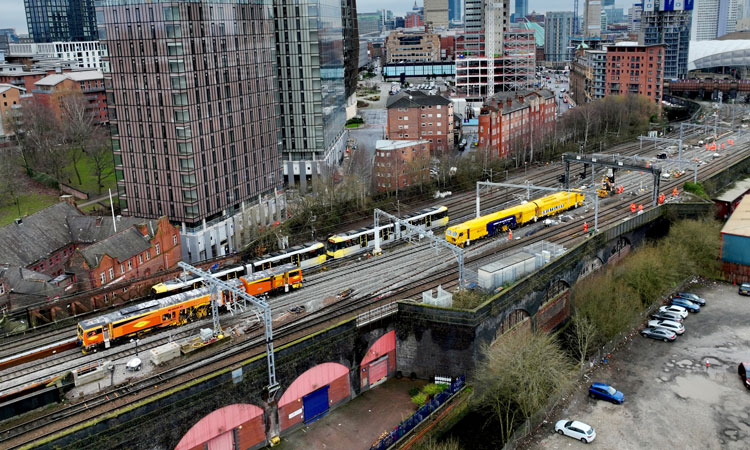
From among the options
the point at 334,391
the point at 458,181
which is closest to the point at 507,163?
the point at 458,181

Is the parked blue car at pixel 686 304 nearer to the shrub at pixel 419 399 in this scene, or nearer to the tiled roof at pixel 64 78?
the shrub at pixel 419 399

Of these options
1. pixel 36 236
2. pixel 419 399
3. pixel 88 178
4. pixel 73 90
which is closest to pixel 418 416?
pixel 419 399

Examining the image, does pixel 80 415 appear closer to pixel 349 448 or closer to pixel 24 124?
pixel 349 448

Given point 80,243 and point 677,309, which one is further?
point 80,243

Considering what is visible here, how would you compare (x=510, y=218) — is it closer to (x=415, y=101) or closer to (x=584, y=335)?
(x=584, y=335)

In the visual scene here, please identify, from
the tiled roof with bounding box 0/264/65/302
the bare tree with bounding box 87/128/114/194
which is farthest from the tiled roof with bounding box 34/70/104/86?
the tiled roof with bounding box 0/264/65/302
